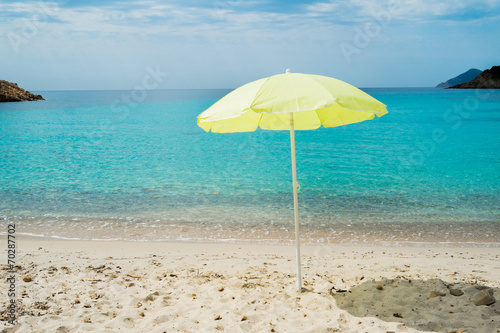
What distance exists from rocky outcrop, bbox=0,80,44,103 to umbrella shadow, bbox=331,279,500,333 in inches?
3690

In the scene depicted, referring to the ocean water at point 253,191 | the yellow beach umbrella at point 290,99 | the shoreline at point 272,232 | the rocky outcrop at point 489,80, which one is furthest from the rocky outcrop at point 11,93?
the rocky outcrop at point 489,80

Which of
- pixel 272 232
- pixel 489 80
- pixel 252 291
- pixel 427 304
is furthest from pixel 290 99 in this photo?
pixel 489 80

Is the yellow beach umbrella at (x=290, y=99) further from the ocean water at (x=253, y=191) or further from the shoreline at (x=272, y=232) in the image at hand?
the ocean water at (x=253, y=191)

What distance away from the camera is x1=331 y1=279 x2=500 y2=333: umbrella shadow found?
14.2ft

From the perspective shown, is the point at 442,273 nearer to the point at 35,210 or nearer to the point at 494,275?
the point at 494,275

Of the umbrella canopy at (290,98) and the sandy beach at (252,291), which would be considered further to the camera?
the sandy beach at (252,291)

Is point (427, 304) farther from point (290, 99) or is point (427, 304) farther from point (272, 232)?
point (272, 232)

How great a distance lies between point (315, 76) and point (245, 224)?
5877 mm

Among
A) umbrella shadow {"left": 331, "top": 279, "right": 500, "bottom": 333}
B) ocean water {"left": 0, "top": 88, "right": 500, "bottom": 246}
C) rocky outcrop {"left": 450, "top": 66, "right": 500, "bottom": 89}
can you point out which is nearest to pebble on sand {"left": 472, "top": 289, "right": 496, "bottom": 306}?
umbrella shadow {"left": 331, "top": 279, "right": 500, "bottom": 333}

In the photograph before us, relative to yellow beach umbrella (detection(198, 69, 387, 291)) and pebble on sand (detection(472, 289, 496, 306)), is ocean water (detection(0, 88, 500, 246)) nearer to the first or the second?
pebble on sand (detection(472, 289, 496, 306))

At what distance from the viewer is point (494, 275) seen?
599 centimetres

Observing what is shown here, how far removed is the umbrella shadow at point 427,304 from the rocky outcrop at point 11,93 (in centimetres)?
9371

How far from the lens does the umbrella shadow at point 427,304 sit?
4.34 m

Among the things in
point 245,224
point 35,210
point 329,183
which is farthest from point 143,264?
point 329,183
